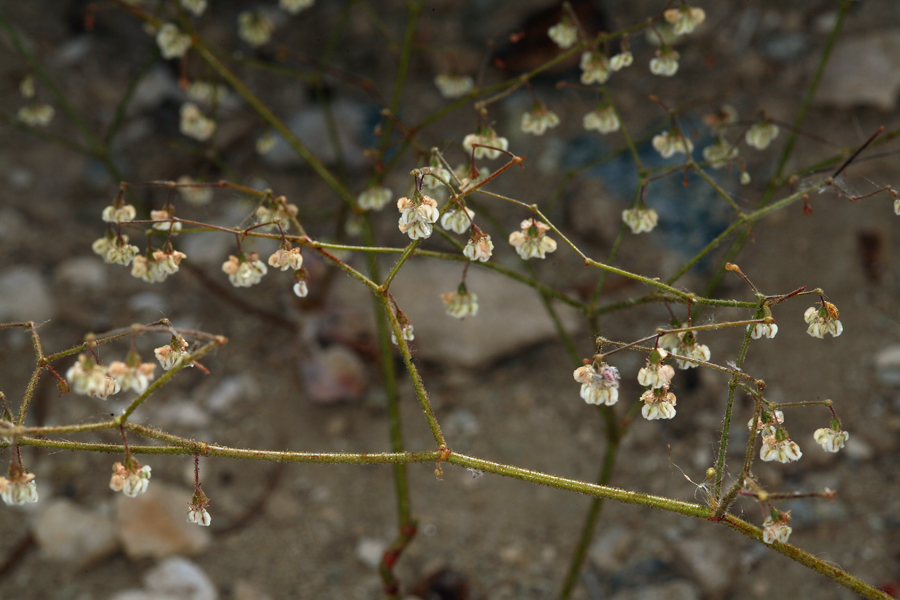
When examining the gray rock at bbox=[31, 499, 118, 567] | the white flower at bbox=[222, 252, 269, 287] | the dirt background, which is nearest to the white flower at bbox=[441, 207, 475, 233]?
the white flower at bbox=[222, 252, 269, 287]

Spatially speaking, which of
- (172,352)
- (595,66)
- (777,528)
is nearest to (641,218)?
(595,66)

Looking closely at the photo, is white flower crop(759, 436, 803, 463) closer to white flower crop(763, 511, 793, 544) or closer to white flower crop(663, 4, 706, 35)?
white flower crop(763, 511, 793, 544)

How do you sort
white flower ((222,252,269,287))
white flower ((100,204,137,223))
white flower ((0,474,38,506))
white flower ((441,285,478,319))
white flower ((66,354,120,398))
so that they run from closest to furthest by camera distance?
white flower ((66,354,120,398)) < white flower ((0,474,38,506)) < white flower ((222,252,269,287)) < white flower ((100,204,137,223)) < white flower ((441,285,478,319))

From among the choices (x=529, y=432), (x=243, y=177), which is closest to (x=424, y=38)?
(x=243, y=177)

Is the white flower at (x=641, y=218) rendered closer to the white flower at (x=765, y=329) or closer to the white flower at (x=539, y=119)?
the white flower at (x=539, y=119)

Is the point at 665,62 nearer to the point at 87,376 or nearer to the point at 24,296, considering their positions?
the point at 87,376

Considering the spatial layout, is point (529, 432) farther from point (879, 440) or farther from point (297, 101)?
point (297, 101)
